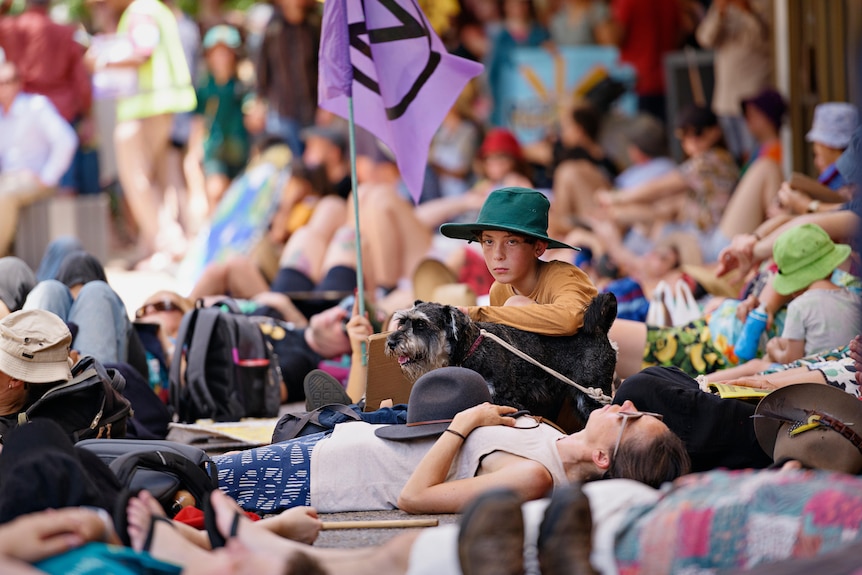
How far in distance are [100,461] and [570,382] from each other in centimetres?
180

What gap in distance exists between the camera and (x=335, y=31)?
21.4 ft

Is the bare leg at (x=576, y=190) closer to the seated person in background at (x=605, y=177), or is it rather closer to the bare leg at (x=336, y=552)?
the seated person in background at (x=605, y=177)

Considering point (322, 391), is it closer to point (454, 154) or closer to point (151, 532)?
point (151, 532)

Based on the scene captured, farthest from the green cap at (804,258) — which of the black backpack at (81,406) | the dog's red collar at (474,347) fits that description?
the black backpack at (81,406)

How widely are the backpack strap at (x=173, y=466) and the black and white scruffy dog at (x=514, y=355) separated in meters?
0.86

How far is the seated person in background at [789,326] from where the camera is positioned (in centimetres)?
617

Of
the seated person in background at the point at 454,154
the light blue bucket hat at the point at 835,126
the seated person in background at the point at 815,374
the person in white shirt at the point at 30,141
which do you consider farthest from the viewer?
the seated person in background at the point at 454,154

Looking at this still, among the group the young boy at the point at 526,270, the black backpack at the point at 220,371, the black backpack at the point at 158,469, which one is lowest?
the black backpack at the point at 220,371

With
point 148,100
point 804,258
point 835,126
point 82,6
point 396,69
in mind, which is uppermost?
point 82,6

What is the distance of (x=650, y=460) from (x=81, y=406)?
211 cm

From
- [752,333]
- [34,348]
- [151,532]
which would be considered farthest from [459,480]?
[752,333]

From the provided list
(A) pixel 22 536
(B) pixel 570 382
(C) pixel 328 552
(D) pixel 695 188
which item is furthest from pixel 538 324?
(D) pixel 695 188

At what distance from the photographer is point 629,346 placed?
6.56 m

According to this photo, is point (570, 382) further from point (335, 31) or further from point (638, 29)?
point (638, 29)
